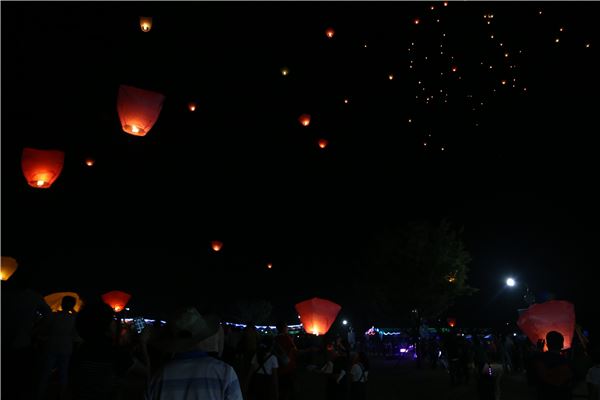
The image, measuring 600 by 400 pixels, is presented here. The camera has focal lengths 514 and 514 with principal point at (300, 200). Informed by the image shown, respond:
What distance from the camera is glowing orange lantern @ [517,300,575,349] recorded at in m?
9.73

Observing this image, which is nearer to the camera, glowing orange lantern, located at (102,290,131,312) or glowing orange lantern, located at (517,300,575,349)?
glowing orange lantern, located at (517,300,575,349)

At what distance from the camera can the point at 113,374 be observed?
4.48m

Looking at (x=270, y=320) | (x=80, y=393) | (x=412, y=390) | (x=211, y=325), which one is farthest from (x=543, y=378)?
(x=270, y=320)

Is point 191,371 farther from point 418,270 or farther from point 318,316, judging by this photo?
point 418,270

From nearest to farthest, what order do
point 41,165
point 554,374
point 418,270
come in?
1. point 554,374
2. point 41,165
3. point 418,270

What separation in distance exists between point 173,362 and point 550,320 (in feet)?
28.8

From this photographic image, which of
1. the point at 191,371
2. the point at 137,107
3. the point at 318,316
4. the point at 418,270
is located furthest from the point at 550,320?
the point at 418,270

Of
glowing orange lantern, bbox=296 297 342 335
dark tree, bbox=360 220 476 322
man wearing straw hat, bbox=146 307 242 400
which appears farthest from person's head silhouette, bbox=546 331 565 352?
dark tree, bbox=360 220 476 322

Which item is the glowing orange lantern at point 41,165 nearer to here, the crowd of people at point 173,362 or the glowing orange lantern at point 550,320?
the crowd of people at point 173,362

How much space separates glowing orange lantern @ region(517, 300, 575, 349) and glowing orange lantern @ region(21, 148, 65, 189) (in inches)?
413

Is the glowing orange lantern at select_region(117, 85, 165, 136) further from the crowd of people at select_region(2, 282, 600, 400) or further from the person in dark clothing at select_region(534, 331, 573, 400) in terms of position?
the person in dark clothing at select_region(534, 331, 573, 400)

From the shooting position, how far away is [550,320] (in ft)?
32.7

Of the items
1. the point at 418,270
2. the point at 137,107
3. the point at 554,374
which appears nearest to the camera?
the point at 554,374

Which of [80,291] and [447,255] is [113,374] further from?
[80,291]
